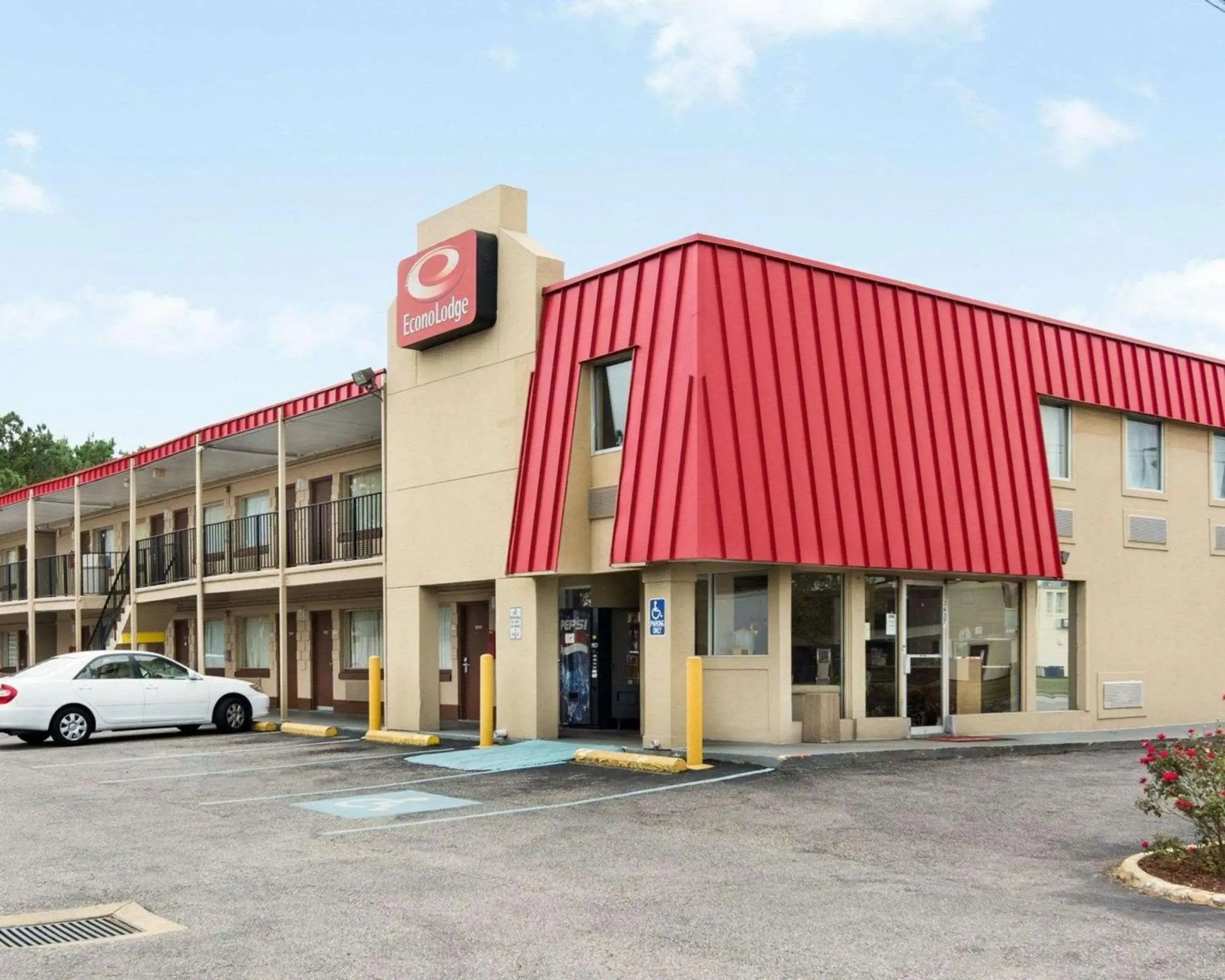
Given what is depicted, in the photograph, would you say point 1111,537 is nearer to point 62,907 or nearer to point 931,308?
point 931,308

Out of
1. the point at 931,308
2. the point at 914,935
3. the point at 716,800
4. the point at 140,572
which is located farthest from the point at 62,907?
the point at 140,572

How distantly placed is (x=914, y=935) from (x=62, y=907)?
517 cm

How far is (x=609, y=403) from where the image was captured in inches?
683

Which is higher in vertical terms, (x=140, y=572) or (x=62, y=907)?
(x=140, y=572)

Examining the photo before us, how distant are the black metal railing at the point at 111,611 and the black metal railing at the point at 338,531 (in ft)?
21.2

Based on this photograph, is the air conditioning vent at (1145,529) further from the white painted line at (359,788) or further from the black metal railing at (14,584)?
the black metal railing at (14,584)

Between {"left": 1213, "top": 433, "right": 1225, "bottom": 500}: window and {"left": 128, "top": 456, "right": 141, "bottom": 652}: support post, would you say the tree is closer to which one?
{"left": 128, "top": 456, "right": 141, "bottom": 652}: support post

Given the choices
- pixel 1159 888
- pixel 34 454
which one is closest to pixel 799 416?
pixel 1159 888

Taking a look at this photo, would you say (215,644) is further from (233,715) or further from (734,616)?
(734,616)

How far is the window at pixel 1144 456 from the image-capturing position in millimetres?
21109

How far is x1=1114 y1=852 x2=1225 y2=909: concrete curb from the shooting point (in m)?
8.02

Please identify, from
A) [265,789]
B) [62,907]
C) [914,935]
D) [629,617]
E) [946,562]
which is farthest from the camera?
[629,617]

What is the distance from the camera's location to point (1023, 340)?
1942 cm

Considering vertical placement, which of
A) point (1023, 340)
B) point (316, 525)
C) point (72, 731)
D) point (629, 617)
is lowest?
point (72, 731)
